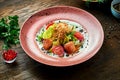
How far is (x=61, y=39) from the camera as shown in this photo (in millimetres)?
1282

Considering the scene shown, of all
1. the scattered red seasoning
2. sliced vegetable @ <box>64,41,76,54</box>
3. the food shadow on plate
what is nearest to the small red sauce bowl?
the scattered red seasoning

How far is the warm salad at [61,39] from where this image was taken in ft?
4.14

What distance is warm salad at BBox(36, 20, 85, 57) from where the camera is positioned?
49.7 inches

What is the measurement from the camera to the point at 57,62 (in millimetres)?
1206

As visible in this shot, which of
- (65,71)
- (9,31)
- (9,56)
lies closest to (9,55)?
(9,56)

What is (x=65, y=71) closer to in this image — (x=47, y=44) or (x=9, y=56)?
(x=47, y=44)

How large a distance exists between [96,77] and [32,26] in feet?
1.48

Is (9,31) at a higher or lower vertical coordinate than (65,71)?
higher

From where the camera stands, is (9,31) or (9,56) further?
(9,31)

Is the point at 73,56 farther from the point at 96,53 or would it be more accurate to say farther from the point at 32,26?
the point at 32,26

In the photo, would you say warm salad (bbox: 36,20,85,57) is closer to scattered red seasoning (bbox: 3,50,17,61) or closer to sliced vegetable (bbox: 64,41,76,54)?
sliced vegetable (bbox: 64,41,76,54)

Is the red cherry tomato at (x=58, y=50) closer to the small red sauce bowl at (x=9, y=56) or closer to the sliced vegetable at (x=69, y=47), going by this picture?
the sliced vegetable at (x=69, y=47)

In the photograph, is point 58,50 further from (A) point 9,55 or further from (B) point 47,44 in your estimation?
(A) point 9,55

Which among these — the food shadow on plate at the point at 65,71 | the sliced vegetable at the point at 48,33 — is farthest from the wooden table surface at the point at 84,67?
the sliced vegetable at the point at 48,33
